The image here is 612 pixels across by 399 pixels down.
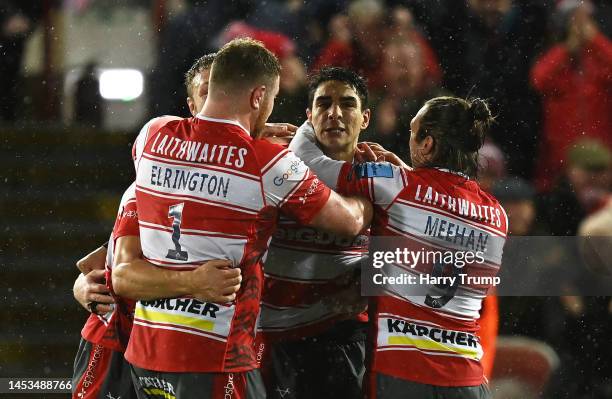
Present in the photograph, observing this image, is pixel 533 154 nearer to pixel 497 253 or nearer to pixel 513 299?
pixel 513 299

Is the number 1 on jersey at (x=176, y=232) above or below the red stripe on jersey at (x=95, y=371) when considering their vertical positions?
above

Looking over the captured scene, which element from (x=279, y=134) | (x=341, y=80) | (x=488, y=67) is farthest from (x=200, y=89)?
(x=488, y=67)

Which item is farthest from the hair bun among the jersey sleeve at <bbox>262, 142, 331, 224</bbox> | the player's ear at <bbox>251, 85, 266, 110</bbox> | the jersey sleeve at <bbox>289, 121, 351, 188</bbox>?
the player's ear at <bbox>251, 85, 266, 110</bbox>

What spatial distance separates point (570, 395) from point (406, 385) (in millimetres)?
1399

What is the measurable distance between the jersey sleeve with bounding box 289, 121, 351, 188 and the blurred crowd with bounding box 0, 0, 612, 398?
1.15 m

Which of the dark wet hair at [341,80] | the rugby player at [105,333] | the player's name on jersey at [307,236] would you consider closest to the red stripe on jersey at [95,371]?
the rugby player at [105,333]

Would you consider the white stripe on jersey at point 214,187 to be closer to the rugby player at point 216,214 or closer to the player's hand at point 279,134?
the rugby player at point 216,214

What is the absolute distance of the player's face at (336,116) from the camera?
2500 mm

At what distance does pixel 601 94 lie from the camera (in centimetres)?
397

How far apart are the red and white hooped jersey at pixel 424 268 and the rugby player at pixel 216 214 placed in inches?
7.0

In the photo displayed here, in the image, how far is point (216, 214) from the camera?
202 centimetres

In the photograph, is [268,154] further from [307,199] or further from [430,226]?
[430,226]

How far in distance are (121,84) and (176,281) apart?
2.32 m

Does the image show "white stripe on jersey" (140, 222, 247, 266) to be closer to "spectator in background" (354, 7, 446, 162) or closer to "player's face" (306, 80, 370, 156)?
"player's face" (306, 80, 370, 156)
